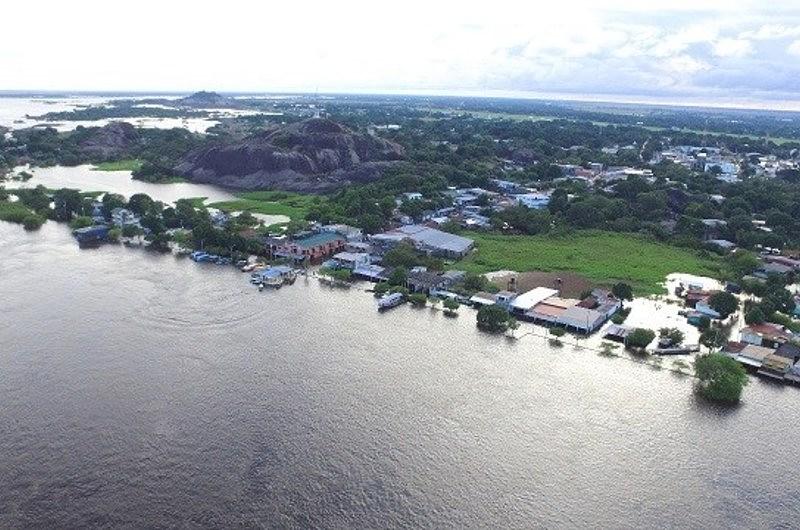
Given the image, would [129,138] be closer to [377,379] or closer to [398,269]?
[398,269]

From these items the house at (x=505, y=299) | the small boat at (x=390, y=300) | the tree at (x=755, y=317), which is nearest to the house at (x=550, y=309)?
the house at (x=505, y=299)

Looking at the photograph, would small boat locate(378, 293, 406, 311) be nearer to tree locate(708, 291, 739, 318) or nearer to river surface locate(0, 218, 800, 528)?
river surface locate(0, 218, 800, 528)

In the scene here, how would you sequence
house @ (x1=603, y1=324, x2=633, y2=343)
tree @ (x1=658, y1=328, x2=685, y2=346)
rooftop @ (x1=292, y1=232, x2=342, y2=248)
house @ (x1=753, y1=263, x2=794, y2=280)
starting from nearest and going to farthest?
tree @ (x1=658, y1=328, x2=685, y2=346), house @ (x1=603, y1=324, x2=633, y2=343), house @ (x1=753, y1=263, x2=794, y2=280), rooftop @ (x1=292, y1=232, x2=342, y2=248)

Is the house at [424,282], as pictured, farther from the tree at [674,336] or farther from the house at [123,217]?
the house at [123,217]

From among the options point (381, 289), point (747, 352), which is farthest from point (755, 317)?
point (381, 289)

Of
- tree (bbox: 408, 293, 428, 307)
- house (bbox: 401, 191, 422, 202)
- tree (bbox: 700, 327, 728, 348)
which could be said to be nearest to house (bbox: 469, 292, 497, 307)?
tree (bbox: 408, 293, 428, 307)

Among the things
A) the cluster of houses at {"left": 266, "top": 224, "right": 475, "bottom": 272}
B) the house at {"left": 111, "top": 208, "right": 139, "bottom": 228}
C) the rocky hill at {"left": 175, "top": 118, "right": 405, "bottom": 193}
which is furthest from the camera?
the rocky hill at {"left": 175, "top": 118, "right": 405, "bottom": 193}

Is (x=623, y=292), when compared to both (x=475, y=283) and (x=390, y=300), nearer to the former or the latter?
(x=475, y=283)

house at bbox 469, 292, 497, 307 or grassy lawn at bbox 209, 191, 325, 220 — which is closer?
house at bbox 469, 292, 497, 307
